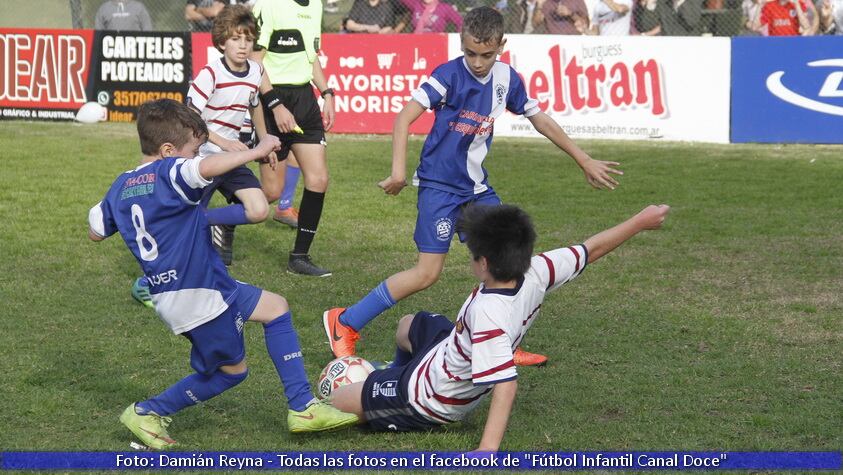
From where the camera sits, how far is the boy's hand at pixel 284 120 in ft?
26.3

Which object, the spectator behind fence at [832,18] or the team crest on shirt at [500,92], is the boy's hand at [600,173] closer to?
the team crest on shirt at [500,92]

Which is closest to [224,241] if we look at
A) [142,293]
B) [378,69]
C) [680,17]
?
[142,293]

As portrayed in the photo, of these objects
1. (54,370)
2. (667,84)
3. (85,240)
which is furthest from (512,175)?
(54,370)

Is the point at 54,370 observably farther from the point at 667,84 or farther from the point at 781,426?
the point at 667,84

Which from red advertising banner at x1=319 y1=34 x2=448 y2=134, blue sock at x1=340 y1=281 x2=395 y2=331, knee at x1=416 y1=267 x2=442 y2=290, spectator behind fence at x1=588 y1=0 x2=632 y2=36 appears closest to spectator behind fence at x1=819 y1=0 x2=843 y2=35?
spectator behind fence at x1=588 y1=0 x2=632 y2=36

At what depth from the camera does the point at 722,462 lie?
4.62 metres

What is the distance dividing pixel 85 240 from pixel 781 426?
20.0ft

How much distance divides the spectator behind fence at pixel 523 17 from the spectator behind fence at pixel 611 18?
2.74 ft

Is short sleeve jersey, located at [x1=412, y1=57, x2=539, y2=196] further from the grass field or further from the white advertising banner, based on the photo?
the white advertising banner

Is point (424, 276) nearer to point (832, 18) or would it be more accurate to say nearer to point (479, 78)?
point (479, 78)

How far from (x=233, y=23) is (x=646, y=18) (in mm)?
10076

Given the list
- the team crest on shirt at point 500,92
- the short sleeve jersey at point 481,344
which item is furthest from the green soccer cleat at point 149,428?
the team crest on shirt at point 500,92

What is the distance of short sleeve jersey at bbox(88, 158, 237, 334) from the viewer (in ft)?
14.6

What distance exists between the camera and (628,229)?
4.82m
